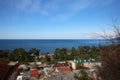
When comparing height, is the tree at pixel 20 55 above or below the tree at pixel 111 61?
below

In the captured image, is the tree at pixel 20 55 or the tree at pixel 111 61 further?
the tree at pixel 20 55

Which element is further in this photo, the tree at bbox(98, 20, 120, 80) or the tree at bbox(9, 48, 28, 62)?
the tree at bbox(9, 48, 28, 62)

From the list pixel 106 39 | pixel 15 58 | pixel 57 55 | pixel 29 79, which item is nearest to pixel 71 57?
pixel 57 55

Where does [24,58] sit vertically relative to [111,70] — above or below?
below

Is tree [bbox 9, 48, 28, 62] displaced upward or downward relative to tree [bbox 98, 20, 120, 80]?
downward

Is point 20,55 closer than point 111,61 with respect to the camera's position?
No

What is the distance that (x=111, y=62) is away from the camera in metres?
3.10

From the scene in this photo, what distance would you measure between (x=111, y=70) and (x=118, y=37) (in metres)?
0.69

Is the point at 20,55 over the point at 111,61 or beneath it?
beneath

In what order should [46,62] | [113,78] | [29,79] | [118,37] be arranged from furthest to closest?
[46,62] < [29,79] < [118,37] < [113,78]

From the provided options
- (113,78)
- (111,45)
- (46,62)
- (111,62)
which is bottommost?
(46,62)

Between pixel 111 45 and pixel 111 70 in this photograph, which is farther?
pixel 111 45

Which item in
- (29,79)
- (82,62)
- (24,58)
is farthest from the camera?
(24,58)

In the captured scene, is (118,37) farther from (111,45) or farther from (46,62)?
(46,62)
